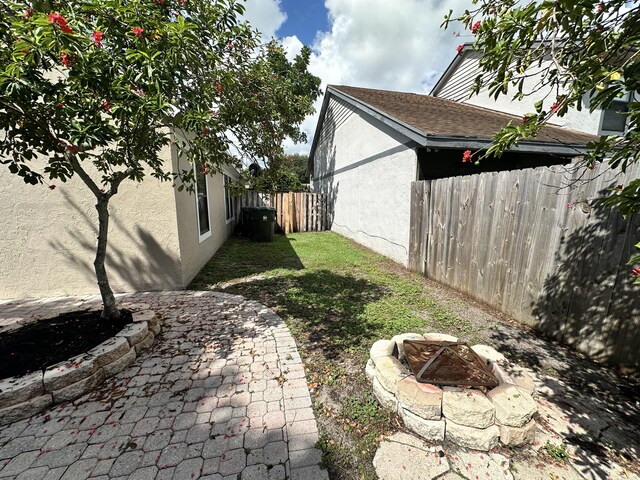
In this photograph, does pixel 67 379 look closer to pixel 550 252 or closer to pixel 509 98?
pixel 550 252

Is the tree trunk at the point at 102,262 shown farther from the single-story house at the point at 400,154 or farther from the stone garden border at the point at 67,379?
the single-story house at the point at 400,154

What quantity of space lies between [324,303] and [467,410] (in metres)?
2.74

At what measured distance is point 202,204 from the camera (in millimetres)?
6609

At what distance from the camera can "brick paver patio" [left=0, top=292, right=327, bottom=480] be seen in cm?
175

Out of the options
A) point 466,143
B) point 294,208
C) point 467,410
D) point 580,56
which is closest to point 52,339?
point 467,410

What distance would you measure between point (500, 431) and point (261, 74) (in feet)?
14.1

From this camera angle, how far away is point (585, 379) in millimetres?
2609

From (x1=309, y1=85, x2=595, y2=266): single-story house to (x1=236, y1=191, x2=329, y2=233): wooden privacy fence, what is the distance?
179 centimetres

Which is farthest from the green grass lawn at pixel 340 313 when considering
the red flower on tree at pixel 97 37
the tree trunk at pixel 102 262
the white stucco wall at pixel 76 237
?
the red flower on tree at pixel 97 37

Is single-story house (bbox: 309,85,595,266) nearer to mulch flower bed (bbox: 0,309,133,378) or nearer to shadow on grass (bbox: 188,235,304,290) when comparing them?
shadow on grass (bbox: 188,235,304,290)

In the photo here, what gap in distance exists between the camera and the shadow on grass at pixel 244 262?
18.7 ft

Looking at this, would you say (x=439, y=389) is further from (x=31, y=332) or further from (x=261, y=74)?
(x=31, y=332)

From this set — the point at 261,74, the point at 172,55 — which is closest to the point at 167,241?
the point at 261,74

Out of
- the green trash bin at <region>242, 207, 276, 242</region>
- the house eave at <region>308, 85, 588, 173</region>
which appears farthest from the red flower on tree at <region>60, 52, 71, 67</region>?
the green trash bin at <region>242, 207, 276, 242</region>
